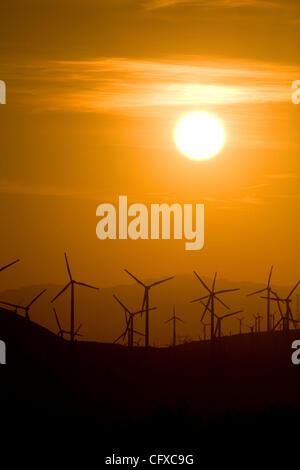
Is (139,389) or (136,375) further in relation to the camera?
(136,375)

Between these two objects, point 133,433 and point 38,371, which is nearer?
point 133,433

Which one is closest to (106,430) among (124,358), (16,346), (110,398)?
(110,398)

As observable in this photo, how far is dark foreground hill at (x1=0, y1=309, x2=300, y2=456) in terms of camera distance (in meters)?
118

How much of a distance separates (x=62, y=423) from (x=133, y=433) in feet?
38.5

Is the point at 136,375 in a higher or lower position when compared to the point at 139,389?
higher

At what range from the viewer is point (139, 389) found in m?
168

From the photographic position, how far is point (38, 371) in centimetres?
16338

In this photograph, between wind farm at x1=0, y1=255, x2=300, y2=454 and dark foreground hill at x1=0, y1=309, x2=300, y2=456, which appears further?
wind farm at x1=0, y1=255, x2=300, y2=454

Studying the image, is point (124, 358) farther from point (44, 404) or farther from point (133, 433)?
point (133, 433)

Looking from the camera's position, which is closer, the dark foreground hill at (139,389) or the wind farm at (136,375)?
the dark foreground hill at (139,389)

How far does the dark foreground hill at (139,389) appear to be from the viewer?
387ft
